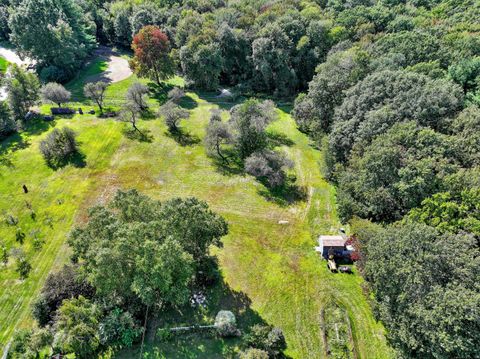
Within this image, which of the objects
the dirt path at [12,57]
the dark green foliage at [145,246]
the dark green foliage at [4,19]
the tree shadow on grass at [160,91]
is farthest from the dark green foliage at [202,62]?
the dark green foliage at [4,19]

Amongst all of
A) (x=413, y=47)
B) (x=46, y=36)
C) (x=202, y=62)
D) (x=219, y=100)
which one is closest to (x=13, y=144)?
(x=46, y=36)

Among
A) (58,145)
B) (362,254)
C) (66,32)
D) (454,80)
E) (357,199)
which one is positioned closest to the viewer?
(362,254)

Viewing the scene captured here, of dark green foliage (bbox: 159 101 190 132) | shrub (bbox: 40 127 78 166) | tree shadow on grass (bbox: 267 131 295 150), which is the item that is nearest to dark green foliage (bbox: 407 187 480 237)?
tree shadow on grass (bbox: 267 131 295 150)

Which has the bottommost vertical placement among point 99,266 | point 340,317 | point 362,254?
point 340,317

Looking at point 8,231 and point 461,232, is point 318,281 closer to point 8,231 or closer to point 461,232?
point 461,232

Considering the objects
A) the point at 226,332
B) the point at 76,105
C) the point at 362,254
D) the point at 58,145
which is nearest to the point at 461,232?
the point at 362,254

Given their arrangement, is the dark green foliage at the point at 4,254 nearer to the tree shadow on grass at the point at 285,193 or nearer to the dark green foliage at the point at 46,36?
the tree shadow on grass at the point at 285,193
